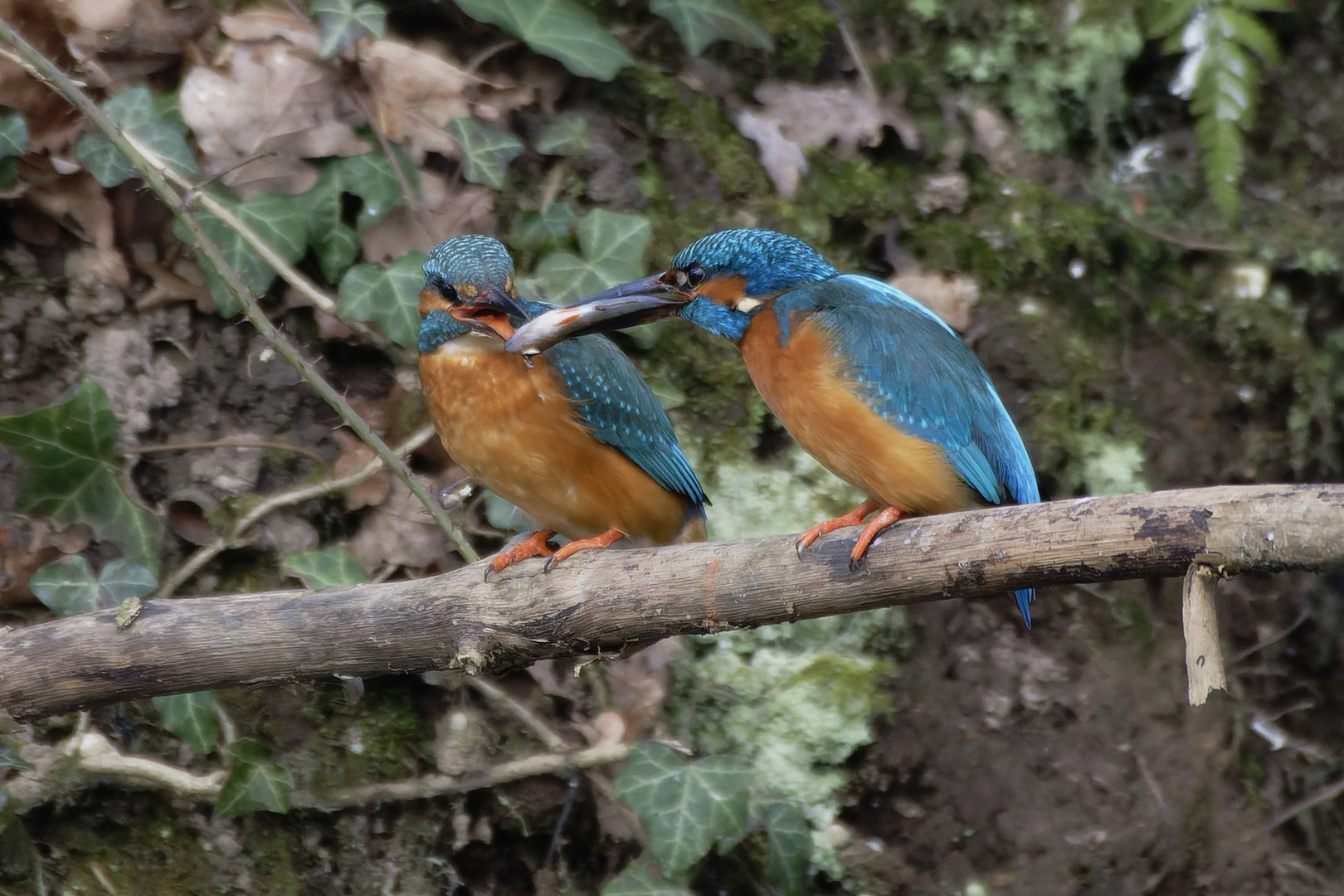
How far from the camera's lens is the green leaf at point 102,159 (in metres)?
3.35

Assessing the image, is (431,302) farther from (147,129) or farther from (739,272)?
(147,129)

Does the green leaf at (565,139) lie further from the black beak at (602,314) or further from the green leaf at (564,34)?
the black beak at (602,314)

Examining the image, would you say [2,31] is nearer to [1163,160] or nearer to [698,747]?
[698,747]

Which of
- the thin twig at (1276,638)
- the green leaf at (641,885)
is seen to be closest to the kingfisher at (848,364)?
the green leaf at (641,885)

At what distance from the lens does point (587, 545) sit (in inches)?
115

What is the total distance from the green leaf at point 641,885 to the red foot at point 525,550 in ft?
2.98

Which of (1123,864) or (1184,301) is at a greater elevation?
(1184,301)

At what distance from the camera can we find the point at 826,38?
4.63m

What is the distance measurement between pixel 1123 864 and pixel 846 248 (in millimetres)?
2274

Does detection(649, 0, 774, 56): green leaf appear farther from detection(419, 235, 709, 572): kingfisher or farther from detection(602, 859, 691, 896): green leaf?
detection(602, 859, 691, 896): green leaf

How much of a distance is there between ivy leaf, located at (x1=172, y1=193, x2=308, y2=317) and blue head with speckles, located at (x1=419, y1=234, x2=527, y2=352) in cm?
68

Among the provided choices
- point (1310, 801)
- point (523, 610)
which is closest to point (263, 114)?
point (523, 610)

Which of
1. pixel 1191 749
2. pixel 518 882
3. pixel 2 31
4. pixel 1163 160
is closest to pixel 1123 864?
pixel 1191 749

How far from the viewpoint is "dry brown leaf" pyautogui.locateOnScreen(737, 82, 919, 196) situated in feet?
14.5
